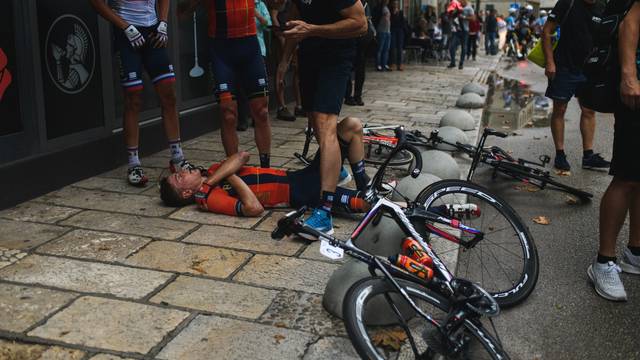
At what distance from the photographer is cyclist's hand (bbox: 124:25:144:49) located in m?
5.28

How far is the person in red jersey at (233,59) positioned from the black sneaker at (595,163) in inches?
135

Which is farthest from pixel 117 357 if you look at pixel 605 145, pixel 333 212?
pixel 605 145

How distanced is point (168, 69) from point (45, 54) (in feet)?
3.04

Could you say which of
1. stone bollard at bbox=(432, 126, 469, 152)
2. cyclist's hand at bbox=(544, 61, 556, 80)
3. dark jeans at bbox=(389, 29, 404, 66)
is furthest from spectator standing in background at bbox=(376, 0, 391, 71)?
cyclist's hand at bbox=(544, 61, 556, 80)

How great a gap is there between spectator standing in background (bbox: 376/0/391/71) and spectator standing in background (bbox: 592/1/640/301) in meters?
13.5

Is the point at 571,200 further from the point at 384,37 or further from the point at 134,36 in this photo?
the point at 384,37

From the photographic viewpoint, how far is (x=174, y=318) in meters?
3.22

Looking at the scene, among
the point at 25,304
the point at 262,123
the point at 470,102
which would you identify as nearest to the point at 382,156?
the point at 262,123

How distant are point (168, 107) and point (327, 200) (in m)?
1.98

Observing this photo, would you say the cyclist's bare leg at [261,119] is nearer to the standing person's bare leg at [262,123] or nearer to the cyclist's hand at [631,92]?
the standing person's bare leg at [262,123]

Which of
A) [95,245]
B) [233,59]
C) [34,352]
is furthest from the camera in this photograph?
[233,59]

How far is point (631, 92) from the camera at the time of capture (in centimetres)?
368

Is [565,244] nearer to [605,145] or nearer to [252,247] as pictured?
[252,247]

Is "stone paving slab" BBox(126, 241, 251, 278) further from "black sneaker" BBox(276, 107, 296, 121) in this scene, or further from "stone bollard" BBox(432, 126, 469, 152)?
"black sneaker" BBox(276, 107, 296, 121)
